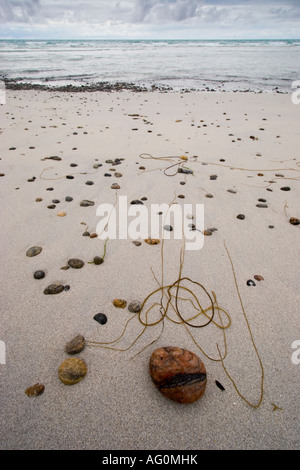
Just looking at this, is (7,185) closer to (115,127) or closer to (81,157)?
(81,157)

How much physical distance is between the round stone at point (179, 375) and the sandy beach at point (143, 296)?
0.09m

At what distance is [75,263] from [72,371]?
1.14 metres

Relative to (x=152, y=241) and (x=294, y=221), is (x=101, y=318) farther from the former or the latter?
(x=294, y=221)

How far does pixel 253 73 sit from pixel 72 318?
70.3 feet

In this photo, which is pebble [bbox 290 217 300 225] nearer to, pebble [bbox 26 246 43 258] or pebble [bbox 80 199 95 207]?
pebble [bbox 80 199 95 207]

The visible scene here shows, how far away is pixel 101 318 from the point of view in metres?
2.20

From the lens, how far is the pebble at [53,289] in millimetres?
2422

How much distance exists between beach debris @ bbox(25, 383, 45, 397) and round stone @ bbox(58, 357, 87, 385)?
0.13 metres

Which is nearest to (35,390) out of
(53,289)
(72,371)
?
(72,371)

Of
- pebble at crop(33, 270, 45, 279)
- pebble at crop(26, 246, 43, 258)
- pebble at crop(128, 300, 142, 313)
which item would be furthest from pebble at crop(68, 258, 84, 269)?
pebble at crop(128, 300, 142, 313)

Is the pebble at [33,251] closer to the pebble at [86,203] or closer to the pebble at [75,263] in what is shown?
the pebble at [75,263]

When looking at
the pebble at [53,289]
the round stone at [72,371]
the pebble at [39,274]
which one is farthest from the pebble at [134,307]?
the pebble at [39,274]

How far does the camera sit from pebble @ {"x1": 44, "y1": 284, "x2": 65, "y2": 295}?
2422 mm

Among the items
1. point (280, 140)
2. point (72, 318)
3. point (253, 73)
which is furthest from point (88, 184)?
point (253, 73)
